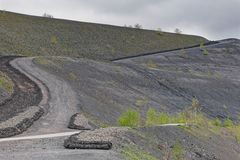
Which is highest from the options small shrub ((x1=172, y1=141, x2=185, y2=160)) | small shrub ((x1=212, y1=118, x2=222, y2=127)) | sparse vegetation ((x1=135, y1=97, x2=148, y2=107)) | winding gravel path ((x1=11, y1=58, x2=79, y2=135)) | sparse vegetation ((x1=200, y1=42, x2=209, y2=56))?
sparse vegetation ((x1=200, y1=42, x2=209, y2=56))

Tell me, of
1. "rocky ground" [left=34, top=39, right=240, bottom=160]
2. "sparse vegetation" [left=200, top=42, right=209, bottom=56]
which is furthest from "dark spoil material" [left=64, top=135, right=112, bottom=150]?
"sparse vegetation" [left=200, top=42, right=209, bottom=56]

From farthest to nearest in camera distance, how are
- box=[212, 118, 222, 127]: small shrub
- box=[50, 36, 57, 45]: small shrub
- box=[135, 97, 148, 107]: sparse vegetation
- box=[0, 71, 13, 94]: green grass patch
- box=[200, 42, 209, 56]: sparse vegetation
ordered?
box=[200, 42, 209, 56]: sparse vegetation
box=[50, 36, 57, 45]: small shrub
box=[212, 118, 222, 127]: small shrub
box=[135, 97, 148, 107]: sparse vegetation
box=[0, 71, 13, 94]: green grass patch

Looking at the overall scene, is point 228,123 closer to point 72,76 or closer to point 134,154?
point 72,76

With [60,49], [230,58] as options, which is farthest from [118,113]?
[230,58]

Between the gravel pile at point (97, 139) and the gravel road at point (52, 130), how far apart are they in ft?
1.68

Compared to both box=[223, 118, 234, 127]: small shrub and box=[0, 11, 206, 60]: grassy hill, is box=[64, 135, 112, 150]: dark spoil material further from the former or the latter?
box=[0, 11, 206, 60]: grassy hill

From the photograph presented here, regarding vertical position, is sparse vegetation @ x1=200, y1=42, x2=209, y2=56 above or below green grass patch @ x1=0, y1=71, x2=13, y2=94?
above

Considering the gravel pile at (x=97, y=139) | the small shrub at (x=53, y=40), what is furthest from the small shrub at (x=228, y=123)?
the small shrub at (x=53, y=40)

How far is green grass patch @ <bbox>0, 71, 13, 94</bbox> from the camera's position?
122ft

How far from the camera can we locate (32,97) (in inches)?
1415

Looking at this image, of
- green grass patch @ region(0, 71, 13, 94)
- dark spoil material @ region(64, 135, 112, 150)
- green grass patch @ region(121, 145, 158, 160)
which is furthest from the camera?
green grass patch @ region(0, 71, 13, 94)

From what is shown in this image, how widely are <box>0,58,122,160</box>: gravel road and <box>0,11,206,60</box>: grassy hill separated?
22586 mm

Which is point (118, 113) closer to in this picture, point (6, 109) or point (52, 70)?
point (6, 109)

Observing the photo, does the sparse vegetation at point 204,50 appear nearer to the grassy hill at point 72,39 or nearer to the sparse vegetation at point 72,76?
the grassy hill at point 72,39
